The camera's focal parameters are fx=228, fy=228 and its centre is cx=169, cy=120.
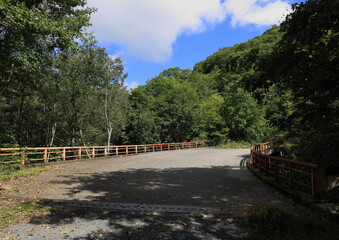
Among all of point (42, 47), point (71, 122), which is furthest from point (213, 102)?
point (42, 47)

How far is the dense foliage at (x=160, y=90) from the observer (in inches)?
201

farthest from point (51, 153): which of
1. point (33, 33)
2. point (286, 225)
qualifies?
point (286, 225)

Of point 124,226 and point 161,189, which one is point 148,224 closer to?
point 124,226

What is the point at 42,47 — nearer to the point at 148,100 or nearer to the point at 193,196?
the point at 193,196

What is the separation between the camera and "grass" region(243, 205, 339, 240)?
383cm

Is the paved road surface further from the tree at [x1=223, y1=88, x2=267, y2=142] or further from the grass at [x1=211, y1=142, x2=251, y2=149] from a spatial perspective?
the tree at [x1=223, y1=88, x2=267, y2=142]

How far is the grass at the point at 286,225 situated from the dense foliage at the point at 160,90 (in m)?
2.63

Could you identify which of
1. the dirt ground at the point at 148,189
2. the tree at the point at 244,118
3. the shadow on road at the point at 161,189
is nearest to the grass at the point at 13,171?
the dirt ground at the point at 148,189

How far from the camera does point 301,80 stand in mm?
5031

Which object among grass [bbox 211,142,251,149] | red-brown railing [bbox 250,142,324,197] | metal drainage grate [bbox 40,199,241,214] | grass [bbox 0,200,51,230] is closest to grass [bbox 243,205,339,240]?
metal drainage grate [bbox 40,199,241,214]

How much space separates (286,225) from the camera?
4.18m

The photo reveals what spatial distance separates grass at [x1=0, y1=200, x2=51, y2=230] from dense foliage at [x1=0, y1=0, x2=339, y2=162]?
5920mm

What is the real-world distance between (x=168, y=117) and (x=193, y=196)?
31.8 metres

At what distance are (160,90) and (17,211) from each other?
158ft
